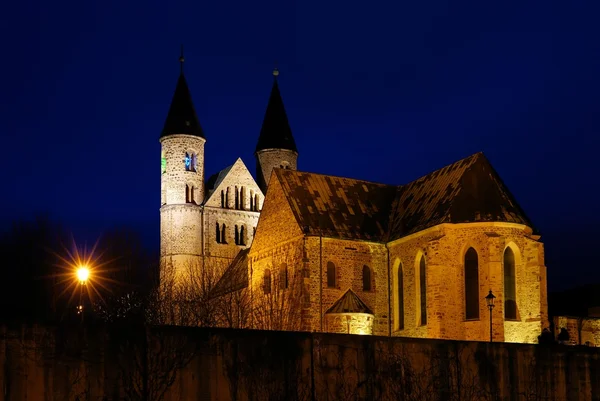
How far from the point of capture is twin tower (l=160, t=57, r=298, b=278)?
8356 cm

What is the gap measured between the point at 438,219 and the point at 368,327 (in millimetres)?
6541

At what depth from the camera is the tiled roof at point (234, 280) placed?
6450 centimetres

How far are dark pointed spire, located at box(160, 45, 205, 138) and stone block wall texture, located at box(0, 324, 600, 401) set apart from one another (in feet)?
181

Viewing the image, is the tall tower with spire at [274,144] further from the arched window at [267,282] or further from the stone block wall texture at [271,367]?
the stone block wall texture at [271,367]

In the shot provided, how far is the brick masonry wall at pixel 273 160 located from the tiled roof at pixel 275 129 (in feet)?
1.41

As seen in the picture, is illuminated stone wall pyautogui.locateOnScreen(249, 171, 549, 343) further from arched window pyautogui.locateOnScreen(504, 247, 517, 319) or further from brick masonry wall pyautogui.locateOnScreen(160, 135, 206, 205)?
brick masonry wall pyautogui.locateOnScreen(160, 135, 206, 205)

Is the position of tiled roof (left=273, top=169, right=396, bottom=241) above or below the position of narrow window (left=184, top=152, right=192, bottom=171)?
below

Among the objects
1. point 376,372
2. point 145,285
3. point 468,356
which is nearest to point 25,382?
point 376,372

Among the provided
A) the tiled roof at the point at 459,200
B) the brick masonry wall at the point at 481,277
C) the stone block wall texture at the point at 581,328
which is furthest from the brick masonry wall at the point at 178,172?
the brick masonry wall at the point at 481,277

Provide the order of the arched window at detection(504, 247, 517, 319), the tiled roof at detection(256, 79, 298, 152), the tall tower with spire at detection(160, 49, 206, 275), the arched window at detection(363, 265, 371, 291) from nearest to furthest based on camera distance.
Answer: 1. the arched window at detection(504, 247, 517, 319)
2. the arched window at detection(363, 265, 371, 291)
3. the tall tower with spire at detection(160, 49, 206, 275)
4. the tiled roof at detection(256, 79, 298, 152)

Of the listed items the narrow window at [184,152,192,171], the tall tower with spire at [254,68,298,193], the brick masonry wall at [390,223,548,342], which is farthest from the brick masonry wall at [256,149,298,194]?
the brick masonry wall at [390,223,548,342]

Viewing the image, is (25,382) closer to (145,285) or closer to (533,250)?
(533,250)

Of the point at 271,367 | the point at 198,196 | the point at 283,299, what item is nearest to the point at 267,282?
the point at 283,299

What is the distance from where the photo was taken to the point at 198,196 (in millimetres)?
85625
